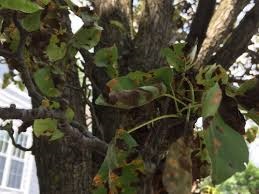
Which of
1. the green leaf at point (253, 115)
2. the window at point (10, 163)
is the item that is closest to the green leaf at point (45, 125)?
the green leaf at point (253, 115)

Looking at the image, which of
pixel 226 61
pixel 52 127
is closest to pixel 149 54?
pixel 226 61

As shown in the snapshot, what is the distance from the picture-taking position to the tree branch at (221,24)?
4.80 ft

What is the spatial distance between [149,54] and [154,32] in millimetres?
95

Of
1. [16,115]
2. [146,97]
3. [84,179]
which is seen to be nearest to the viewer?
[146,97]

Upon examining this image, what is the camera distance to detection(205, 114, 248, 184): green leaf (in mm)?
496

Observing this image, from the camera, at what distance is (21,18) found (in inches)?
28.8

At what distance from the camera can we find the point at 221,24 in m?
1.50

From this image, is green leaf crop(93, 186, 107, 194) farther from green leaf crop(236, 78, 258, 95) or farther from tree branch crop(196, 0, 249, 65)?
tree branch crop(196, 0, 249, 65)

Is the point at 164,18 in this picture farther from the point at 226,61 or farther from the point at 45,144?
the point at 45,144

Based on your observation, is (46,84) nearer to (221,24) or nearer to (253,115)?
(253,115)

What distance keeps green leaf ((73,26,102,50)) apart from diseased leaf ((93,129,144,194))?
0.19 m

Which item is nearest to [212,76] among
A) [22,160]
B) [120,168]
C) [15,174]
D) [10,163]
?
[120,168]

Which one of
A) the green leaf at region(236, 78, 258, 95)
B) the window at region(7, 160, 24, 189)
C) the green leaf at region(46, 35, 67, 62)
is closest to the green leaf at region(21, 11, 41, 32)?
the green leaf at region(46, 35, 67, 62)

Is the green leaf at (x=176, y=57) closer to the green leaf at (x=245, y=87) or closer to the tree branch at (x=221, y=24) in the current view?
the green leaf at (x=245, y=87)
